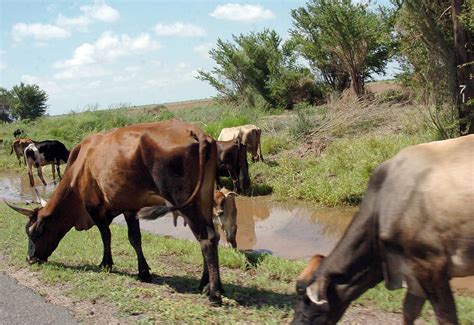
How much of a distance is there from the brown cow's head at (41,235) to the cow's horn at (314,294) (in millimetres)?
4838

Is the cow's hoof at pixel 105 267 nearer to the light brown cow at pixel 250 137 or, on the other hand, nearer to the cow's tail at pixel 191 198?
the cow's tail at pixel 191 198

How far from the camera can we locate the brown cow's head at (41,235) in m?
7.53

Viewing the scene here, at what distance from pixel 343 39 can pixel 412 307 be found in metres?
24.1

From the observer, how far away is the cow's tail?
5484mm

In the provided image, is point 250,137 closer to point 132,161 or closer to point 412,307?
point 132,161

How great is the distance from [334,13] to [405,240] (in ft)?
81.2

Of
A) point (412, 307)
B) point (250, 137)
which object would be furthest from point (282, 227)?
point (412, 307)

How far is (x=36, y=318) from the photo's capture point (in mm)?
5367

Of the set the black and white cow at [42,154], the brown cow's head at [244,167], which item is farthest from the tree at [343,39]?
the black and white cow at [42,154]

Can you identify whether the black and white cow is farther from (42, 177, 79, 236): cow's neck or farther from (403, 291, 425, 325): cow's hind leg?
(403, 291, 425, 325): cow's hind leg

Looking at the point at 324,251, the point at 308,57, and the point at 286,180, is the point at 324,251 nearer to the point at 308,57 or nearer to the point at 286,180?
the point at 286,180

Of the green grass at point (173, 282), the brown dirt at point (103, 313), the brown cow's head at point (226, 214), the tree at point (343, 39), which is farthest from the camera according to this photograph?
the tree at point (343, 39)

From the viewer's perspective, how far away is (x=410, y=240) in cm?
373

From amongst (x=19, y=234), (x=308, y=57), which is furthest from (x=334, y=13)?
(x=19, y=234)
